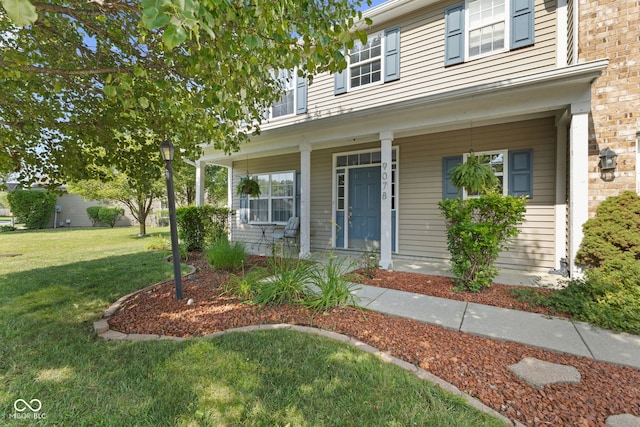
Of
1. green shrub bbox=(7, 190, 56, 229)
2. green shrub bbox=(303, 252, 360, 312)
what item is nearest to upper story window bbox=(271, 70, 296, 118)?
green shrub bbox=(303, 252, 360, 312)

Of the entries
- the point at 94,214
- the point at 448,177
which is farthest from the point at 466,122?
the point at 94,214

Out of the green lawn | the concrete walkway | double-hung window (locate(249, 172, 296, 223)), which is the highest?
double-hung window (locate(249, 172, 296, 223))

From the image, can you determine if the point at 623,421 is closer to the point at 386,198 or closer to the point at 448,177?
the point at 386,198

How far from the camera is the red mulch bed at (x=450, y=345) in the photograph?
1.69 m

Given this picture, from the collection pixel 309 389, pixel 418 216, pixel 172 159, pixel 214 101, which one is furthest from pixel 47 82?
pixel 418 216

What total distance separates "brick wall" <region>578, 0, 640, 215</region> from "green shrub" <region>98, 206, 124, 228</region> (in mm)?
22280

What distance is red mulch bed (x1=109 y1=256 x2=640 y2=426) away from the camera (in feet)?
5.56

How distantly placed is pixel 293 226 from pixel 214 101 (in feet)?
16.6

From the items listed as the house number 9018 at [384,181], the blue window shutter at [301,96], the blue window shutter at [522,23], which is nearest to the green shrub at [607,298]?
the house number 9018 at [384,181]

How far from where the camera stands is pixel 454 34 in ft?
18.8

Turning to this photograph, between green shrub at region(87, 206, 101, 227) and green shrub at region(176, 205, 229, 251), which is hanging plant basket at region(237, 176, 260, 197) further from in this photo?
green shrub at region(87, 206, 101, 227)

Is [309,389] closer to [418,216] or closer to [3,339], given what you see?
[3,339]

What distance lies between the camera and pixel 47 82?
10.8 feet

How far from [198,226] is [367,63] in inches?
235
